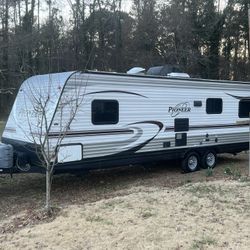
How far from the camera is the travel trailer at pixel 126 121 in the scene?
8914 millimetres

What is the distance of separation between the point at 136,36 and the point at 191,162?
28.0 metres

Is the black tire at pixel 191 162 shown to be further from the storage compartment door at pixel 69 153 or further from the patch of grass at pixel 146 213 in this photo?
the patch of grass at pixel 146 213

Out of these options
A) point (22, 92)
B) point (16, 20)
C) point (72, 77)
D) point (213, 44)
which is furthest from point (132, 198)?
point (16, 20)

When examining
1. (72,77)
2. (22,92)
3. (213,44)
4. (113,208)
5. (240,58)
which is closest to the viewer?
(113,208)

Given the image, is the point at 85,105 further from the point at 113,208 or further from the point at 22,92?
the point at 113,208

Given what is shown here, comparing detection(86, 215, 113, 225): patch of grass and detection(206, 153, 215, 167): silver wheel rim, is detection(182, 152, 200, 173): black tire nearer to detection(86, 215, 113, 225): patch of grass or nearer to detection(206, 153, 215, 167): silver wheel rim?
detection(206, 153, 215, 167): silver wheel rim

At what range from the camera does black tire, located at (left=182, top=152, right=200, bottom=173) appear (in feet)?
38.3

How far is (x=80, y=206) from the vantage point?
7.48 metres

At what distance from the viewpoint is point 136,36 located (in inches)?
1512

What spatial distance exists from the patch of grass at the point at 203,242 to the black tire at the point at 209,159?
6720 mm

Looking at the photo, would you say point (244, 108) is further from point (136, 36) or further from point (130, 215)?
point (136, 36)

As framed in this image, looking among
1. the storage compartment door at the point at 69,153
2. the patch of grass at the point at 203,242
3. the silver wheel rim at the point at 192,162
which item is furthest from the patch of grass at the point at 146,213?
the silver wheel rim at the point at 192,162

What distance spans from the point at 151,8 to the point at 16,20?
12138 mm

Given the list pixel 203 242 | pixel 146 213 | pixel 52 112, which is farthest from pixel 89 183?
pixel 203 242
